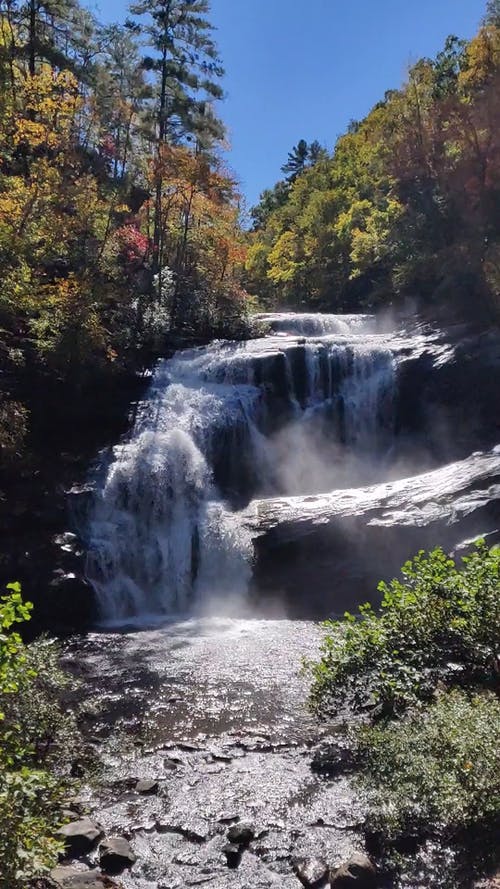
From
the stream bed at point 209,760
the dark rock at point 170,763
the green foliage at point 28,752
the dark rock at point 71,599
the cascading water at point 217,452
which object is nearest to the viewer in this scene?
the green foliage at point 28,752

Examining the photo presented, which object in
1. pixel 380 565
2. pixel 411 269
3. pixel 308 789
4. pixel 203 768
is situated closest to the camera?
pixel 308 789

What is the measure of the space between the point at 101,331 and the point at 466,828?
18.4 m

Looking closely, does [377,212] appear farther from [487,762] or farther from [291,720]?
[487,762]

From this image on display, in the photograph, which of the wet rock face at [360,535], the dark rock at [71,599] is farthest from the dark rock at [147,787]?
the wet rock face at [360,535]

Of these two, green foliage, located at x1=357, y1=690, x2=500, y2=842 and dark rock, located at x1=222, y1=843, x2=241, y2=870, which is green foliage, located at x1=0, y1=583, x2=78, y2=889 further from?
green foliage, located at x1=357, y1=690, x2=500, y2=842

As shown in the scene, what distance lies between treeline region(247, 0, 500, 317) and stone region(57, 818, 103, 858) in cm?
2433

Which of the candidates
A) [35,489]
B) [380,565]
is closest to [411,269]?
[380,565]

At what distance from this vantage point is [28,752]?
5855 mm

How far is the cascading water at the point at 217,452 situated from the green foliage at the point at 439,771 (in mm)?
10282

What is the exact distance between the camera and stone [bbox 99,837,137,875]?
21.8 feet

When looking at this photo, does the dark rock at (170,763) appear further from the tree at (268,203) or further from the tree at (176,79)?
the tree at (268,203)

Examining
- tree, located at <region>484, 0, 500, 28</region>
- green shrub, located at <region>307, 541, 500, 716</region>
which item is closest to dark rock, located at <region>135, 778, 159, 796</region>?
green shrub, located at <region>307, 541, 500, 716</region>

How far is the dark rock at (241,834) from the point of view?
714cm

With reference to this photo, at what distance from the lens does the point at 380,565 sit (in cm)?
1638
